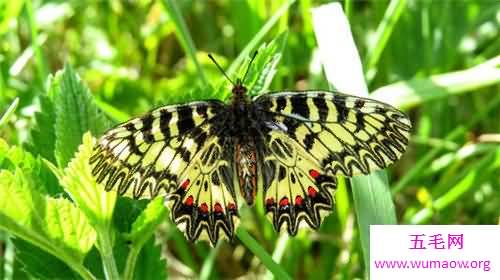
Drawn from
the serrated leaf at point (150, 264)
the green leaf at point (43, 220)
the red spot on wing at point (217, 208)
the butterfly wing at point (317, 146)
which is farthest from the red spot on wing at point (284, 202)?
the green leaf at point (43, 220)

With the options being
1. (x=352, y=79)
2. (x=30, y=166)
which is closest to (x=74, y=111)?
(x=30, y=166)

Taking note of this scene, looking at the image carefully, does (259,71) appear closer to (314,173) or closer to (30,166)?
(314,173)

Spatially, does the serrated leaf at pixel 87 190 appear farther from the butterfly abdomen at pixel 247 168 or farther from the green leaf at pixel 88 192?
the butterfly abdomen at pixel 247 168

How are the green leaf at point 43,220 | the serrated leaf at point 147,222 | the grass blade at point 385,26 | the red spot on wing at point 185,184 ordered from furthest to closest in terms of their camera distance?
→ the grass blade at point 385,26
the red spot on wing at point 185,184
the serrated leaf at point 147,222
the green leaf at point 43,220

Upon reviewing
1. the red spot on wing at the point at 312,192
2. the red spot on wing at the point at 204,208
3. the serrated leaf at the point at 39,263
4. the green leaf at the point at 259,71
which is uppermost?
the green leaf at the point at 259,71

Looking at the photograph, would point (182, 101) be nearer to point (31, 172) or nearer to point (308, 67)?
point (31, 172)

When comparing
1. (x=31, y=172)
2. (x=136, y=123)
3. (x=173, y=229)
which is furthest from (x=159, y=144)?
(x=173, y=229)

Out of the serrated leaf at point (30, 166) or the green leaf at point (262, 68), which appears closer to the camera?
the serrated leaf at point (30, 166)

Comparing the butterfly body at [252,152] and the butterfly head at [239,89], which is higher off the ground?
the butterfly head at [239,89]
